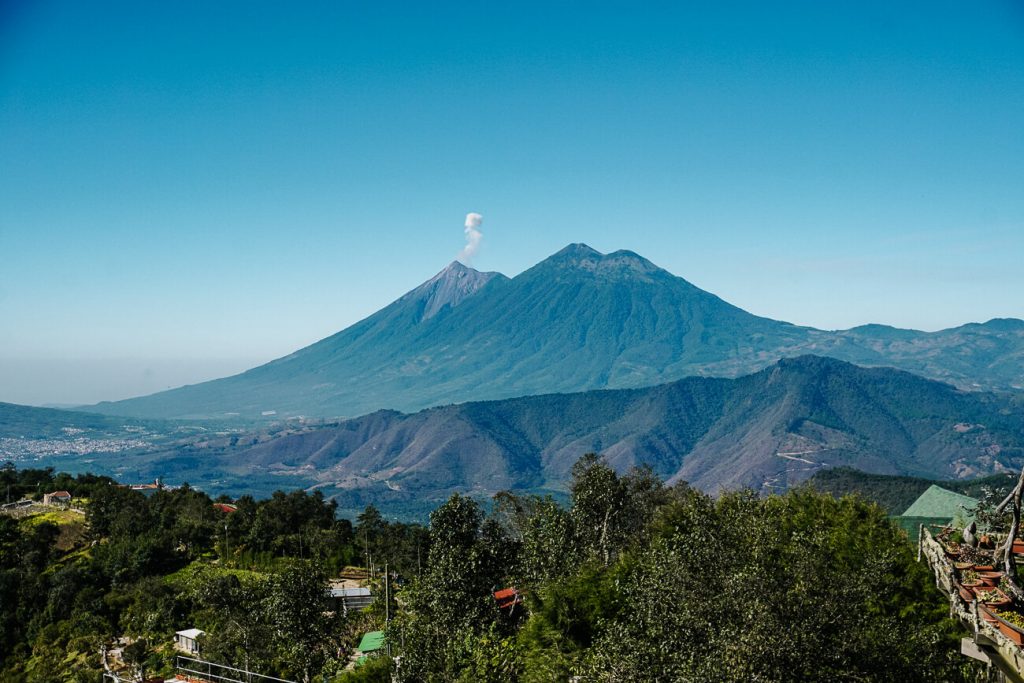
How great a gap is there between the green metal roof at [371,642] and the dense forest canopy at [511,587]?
0.75 m

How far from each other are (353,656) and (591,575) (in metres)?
11.0

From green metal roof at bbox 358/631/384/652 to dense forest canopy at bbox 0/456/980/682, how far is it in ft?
2.47

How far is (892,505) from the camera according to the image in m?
83.4

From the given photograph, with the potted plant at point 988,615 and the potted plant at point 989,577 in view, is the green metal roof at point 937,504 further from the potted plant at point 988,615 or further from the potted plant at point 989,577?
the potted plant at point 988,615

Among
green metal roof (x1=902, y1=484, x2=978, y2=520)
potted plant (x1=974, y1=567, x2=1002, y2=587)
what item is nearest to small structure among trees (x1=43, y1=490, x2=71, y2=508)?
green metal roof (x1=902, y1=484, x2=978, y2=520)

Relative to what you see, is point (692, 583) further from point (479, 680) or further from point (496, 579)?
point (496, 579)

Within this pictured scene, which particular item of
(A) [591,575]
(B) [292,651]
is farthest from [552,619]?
(B) [292,651]

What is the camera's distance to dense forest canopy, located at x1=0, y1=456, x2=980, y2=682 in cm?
1377

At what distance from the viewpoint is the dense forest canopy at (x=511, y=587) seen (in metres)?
13.8

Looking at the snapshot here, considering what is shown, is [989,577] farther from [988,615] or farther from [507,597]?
[507,597]

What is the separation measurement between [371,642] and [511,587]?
20.3 feet

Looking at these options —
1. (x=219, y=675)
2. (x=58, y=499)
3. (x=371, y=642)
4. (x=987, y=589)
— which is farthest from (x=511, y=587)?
(x=58, y=499)

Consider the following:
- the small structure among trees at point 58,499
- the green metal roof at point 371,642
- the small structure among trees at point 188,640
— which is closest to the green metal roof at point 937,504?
the green metal roof at point 371,642

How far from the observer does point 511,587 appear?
29125 millimetres
